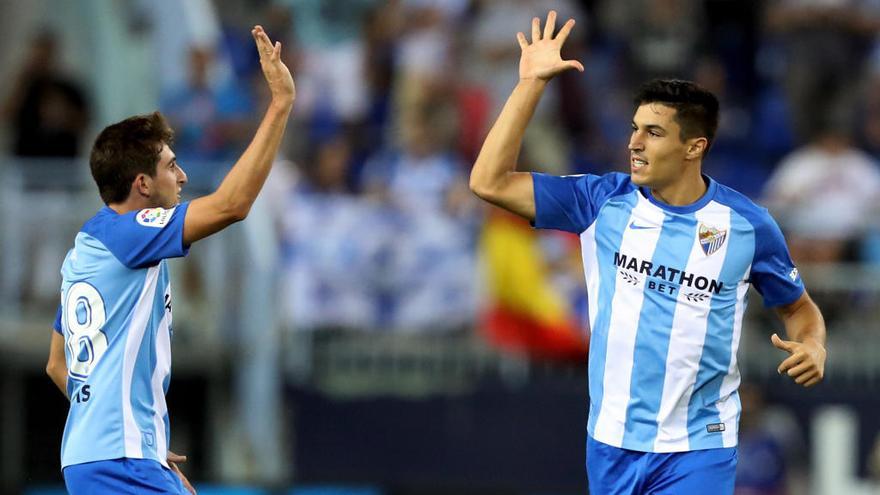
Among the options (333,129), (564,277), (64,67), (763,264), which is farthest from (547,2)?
(763,264)

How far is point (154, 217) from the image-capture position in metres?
6.44

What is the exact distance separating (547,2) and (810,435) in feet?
15.7

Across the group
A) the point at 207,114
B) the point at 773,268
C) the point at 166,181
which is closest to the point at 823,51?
the point at 207,114

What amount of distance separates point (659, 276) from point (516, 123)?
833 millimetres

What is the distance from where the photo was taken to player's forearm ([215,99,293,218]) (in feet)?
20.6

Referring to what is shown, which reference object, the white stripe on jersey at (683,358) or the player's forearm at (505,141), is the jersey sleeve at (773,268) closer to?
the white stripe on jersey at (683,358)

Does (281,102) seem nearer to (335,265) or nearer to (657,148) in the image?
(657,148)

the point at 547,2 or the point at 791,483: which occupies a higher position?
the point at 547,2

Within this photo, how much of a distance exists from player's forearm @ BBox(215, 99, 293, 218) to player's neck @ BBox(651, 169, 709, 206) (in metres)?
1.57

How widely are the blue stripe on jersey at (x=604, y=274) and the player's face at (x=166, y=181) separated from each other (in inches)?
66.9

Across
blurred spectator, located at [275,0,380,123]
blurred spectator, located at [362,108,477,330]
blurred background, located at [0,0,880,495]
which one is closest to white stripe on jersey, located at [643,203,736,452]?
blurred background, located at [0,0,880,495]

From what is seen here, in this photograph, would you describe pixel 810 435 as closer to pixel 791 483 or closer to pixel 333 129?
pixel 791 483

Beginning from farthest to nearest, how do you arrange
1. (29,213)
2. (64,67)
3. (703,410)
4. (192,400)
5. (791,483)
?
(64,67), (192,400), (29,213), (791,483), (703,410)

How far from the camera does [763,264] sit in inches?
269
